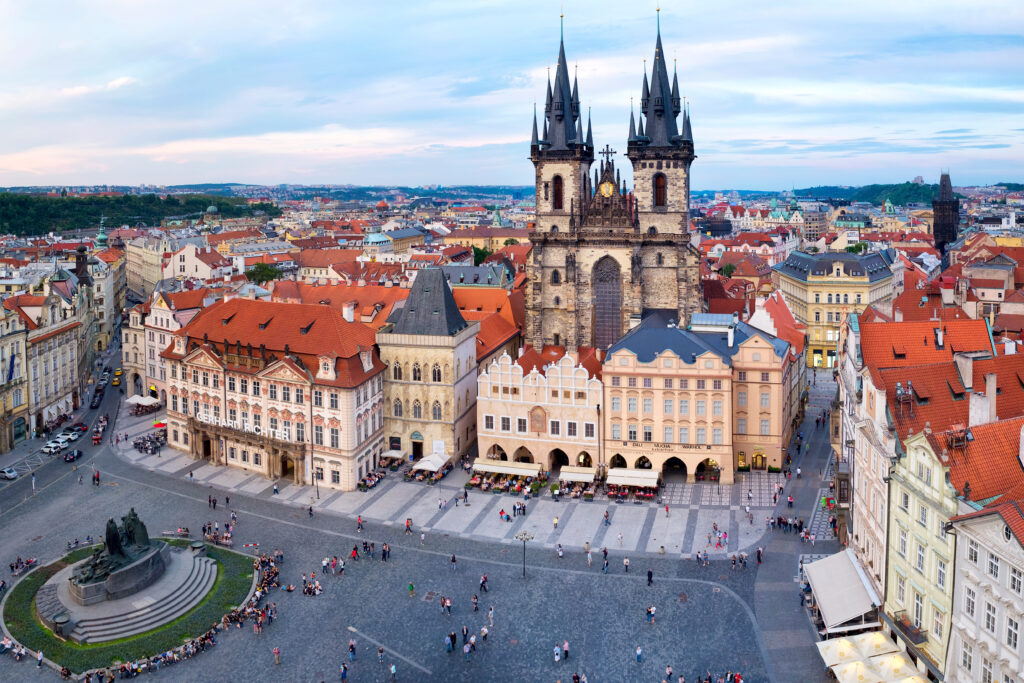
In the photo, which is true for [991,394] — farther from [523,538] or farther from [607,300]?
[607,300]

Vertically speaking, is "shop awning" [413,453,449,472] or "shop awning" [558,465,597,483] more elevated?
"shop awning" [413,453,449,472]

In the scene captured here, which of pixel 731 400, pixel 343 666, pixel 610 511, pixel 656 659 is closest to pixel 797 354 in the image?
pixel 731 400

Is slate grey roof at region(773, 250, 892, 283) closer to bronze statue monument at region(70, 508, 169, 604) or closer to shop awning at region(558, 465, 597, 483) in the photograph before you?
shop awning at region(558, 465, 597, 483)

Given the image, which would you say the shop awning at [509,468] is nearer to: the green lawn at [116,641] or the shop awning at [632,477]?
the shop awning at [632,477]

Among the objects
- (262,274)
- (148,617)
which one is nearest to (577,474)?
(148,617)

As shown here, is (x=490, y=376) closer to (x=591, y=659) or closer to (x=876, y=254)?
(x=591, y=659)

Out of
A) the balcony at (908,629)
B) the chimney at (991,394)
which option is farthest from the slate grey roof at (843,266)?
the balcony at (908,629)

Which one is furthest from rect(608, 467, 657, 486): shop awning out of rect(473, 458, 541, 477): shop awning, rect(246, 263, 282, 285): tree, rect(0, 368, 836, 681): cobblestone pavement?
rect(246, 263, 282, 285): tree
